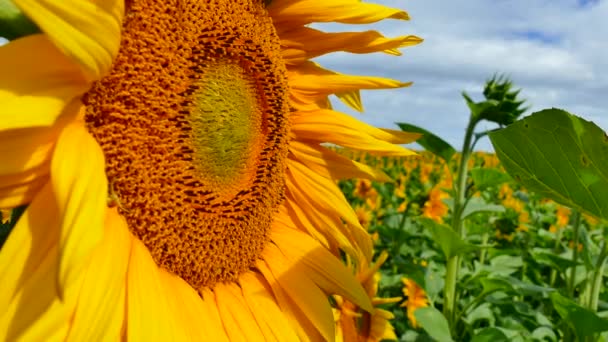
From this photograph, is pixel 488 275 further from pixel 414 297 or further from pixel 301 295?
pixel 301 295

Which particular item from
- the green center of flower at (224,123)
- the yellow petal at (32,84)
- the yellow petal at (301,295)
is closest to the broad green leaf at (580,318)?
the yellow petal at (301,295)

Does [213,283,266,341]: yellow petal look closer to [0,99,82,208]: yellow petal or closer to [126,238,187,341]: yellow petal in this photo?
[126,238,187,341]: yellow petal

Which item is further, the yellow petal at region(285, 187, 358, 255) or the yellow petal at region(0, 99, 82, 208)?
the yellow petal at region(285, 187, 358, 255)

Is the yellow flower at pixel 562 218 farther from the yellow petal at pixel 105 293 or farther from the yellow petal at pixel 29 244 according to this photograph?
the yellow petal at pixel 29 244

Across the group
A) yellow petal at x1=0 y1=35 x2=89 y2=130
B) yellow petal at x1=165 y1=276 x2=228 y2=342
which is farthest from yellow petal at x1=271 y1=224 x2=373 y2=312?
yellow petal at x1=0 y1=35 x2=89 y2=130

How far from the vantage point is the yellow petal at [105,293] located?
0.85 metres

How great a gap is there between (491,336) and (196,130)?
1634mm

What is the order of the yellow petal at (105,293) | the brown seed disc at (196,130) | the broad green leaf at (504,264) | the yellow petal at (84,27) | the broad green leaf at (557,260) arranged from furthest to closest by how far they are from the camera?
1. the broad green leaf at (504,264)
2. the broad green leaf at (557,260)
3. the brown seed disc at (196,130)
4. the yellow petal at (105,293)
5. the yellow petal at (84,27)

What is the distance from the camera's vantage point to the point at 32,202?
83cm

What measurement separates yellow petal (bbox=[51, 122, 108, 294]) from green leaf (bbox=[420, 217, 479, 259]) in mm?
1677

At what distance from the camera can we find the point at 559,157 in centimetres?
106

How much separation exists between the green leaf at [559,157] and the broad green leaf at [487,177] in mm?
1501

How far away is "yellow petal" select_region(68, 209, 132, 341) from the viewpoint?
0.85 metres

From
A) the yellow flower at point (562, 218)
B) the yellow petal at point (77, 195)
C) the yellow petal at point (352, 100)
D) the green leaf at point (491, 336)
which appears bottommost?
the yellow flower at point (562, 218)
